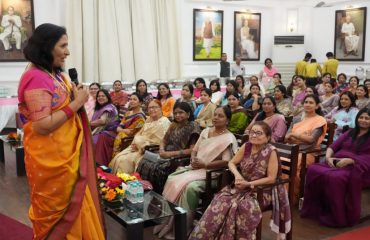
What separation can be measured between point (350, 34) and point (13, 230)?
34.9 ft

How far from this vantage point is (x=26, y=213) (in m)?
4.06

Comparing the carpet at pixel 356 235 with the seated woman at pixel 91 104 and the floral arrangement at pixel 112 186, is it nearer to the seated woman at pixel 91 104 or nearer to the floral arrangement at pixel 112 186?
the floral arrangement at pixel 112 186

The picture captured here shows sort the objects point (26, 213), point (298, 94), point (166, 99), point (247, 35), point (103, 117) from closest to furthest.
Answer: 1. point (26, 213)
2. point (103, 117)
3. point (166, 99)
4. point (298, 94)
5. point (247, 35)

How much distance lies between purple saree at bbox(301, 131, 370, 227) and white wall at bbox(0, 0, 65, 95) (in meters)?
6.89

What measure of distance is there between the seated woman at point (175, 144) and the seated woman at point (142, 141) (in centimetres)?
33

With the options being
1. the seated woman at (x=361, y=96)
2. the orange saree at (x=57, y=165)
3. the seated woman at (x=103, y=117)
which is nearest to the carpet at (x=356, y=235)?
the orange saree at (x=57, y=165)

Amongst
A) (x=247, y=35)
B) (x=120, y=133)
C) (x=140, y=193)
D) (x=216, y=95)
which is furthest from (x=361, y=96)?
(x=247, y=35)

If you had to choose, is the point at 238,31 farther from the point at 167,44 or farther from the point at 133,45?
the point at 133,45

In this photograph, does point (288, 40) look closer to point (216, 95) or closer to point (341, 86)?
point (341, 86)

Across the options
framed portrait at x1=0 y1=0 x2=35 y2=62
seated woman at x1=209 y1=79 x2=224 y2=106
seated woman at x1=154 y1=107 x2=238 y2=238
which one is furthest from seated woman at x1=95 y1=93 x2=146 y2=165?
framed portrait at x1=0 y1=0 x2=35 y2=62

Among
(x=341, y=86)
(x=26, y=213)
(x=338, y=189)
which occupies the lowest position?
(x=26, y=213)

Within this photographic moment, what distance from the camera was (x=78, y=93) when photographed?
1.97 meters

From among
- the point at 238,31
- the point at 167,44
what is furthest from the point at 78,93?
the point at 238,31

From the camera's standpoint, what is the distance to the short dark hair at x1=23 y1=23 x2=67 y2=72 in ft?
6.19
